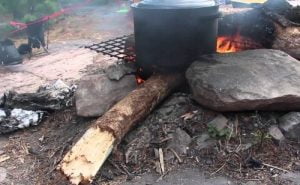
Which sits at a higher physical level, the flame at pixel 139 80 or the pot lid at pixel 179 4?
the pot lid at pixel 179 4

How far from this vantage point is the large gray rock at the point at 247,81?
386 centimetres

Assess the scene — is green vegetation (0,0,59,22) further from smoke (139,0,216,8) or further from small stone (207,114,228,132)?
small stone (207,114,228,132)

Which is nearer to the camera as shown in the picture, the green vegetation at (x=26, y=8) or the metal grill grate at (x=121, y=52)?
the metal grill grate at (x=121, y=52)

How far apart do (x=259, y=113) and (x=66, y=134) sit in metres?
2.24

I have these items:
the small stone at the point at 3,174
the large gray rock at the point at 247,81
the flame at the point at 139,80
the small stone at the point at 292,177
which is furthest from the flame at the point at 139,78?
the small stone at the point at 292,177

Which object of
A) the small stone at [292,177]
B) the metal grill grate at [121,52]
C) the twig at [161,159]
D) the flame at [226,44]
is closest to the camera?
the small stone at [292,177]

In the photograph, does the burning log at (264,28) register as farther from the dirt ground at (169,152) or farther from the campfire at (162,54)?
the dirt ground at (169,152)

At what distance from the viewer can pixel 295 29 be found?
4.80 m

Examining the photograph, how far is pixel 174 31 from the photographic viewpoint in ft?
14.3

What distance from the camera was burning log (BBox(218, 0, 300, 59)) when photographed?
482 cm

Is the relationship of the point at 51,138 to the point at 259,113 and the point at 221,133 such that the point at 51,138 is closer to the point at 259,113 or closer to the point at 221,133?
the point at 221,133

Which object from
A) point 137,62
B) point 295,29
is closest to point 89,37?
point 137,62

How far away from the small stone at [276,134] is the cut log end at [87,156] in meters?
1.61

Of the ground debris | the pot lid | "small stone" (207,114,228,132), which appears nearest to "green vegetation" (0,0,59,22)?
the ground debris
